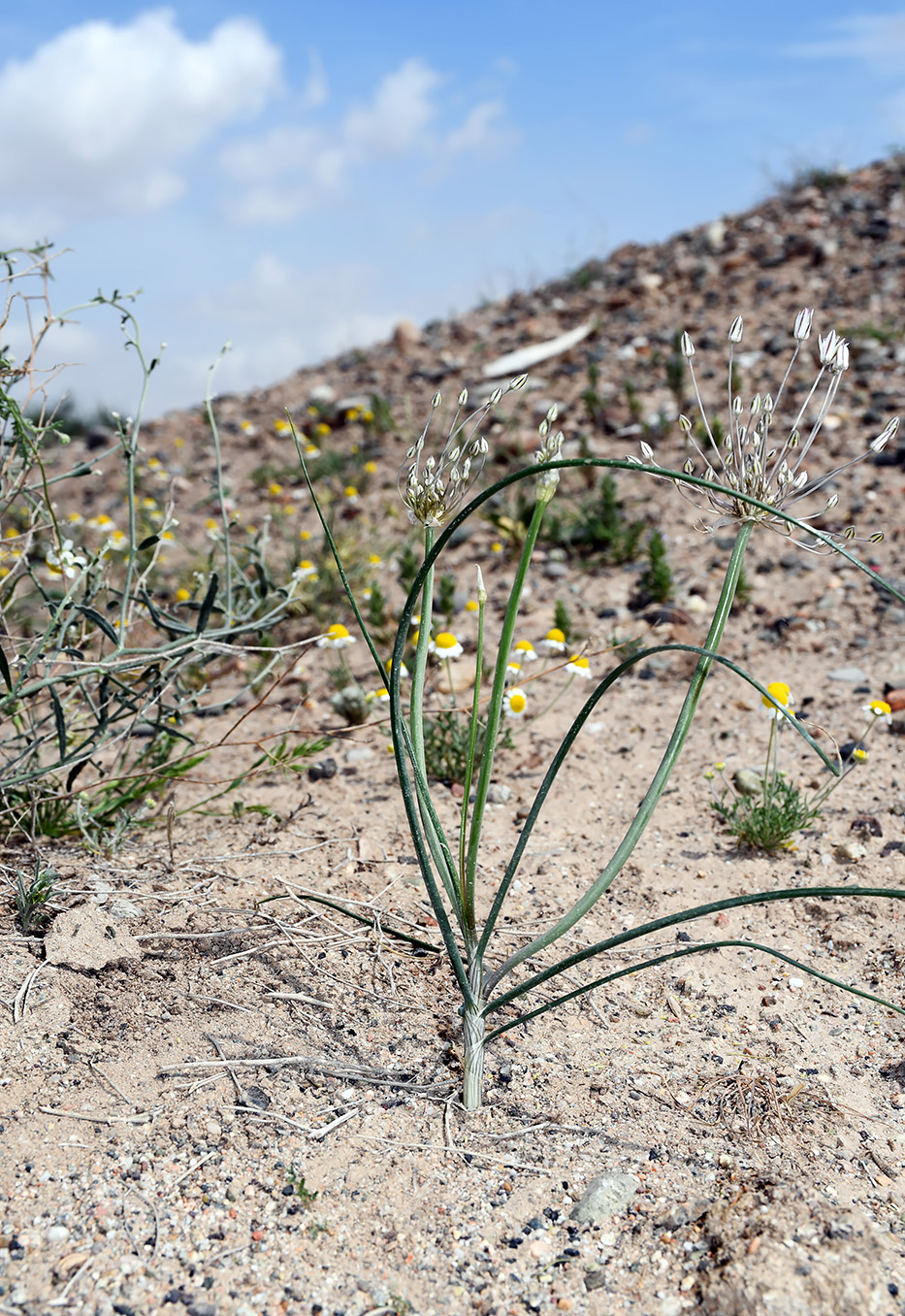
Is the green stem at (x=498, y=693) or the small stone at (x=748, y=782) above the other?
the green stem at (x=498, y=693)

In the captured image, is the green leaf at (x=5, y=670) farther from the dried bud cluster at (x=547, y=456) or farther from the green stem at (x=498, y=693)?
the dried bud cluster at (x=547, y=456)

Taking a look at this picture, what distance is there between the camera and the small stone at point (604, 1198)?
5.81ft

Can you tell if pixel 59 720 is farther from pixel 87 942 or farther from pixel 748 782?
pixel 748 782

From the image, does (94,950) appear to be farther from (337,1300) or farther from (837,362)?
(837,362)

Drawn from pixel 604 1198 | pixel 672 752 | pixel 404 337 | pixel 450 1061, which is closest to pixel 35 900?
pixel 450 1061

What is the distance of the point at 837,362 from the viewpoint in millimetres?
1790

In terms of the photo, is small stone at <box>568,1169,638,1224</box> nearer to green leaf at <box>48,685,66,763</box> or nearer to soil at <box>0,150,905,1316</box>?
soil at <box>0,150,905,1316</box>

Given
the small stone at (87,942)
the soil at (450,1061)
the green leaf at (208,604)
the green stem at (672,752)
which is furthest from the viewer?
the green leaf at (208,604)

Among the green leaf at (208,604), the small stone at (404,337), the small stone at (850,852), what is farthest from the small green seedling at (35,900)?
the small stone at (404,337)

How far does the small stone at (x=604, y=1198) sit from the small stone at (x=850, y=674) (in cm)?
272

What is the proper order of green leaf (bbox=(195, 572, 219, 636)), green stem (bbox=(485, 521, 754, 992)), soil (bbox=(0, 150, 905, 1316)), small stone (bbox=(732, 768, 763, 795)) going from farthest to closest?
small stone (bbox=(732, 768, 763, 795)), green leaf (bbox=(195, 572, 219, 636)), green stem (bbox=(485, 521, 754, 992)), soil (bbox=(0, 150, 905, 1316))

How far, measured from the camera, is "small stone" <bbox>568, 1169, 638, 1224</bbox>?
5.81 feet

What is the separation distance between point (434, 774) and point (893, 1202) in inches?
80.1

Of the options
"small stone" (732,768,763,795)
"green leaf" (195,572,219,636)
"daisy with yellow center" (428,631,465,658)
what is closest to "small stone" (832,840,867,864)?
"small stone" (732,768,763,795)
